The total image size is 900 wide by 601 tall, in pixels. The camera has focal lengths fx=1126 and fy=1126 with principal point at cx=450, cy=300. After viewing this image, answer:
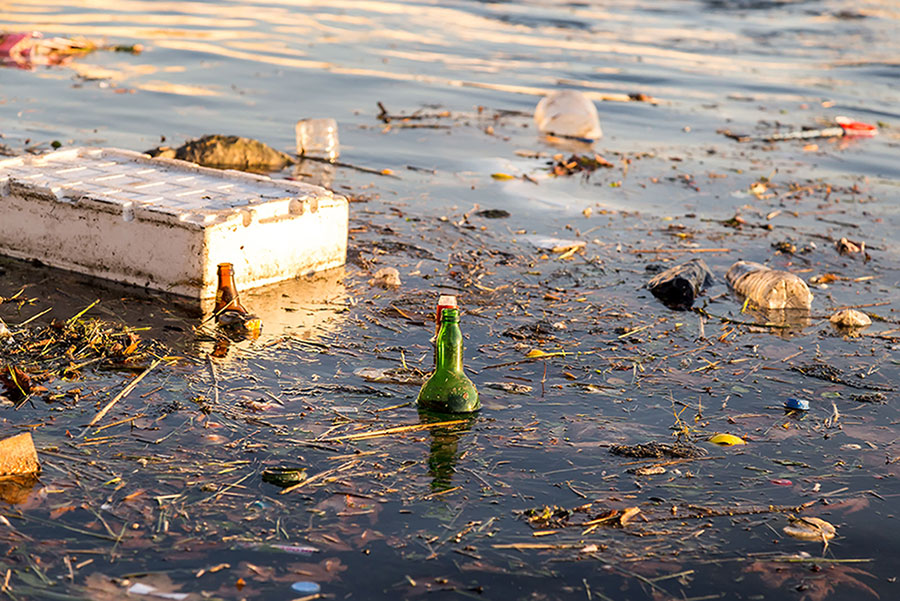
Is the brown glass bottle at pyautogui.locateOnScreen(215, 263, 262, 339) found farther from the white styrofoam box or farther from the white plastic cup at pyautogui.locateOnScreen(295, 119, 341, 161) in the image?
the white plastic cup at pyautogui.locateOnScreen(295, 119, 341, 161)

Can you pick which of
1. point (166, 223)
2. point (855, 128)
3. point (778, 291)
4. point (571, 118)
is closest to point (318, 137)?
point (571, 118)

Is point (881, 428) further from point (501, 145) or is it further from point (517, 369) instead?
point (501, 145)

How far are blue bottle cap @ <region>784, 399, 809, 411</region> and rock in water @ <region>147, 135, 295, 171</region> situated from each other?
15.9 ft

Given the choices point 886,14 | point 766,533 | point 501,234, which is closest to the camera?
point 766,533

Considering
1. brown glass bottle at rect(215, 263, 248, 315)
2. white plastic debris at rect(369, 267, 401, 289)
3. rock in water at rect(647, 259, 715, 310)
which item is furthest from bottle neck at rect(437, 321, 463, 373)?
rock in water at rect(647, 259, 715, 310)

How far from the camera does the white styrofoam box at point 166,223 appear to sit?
18.2ft

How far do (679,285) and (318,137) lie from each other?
3.90m

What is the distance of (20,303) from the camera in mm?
5387

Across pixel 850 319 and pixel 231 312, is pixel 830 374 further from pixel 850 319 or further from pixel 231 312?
pixel 231 312

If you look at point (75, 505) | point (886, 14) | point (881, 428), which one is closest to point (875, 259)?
point (881, 428)

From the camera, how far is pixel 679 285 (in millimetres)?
6332

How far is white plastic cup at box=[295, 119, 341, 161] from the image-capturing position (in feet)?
30.0

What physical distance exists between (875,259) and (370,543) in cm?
505

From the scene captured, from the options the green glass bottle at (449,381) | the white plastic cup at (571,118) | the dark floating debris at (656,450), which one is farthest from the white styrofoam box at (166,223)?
the white plastic cup at (571,118)
